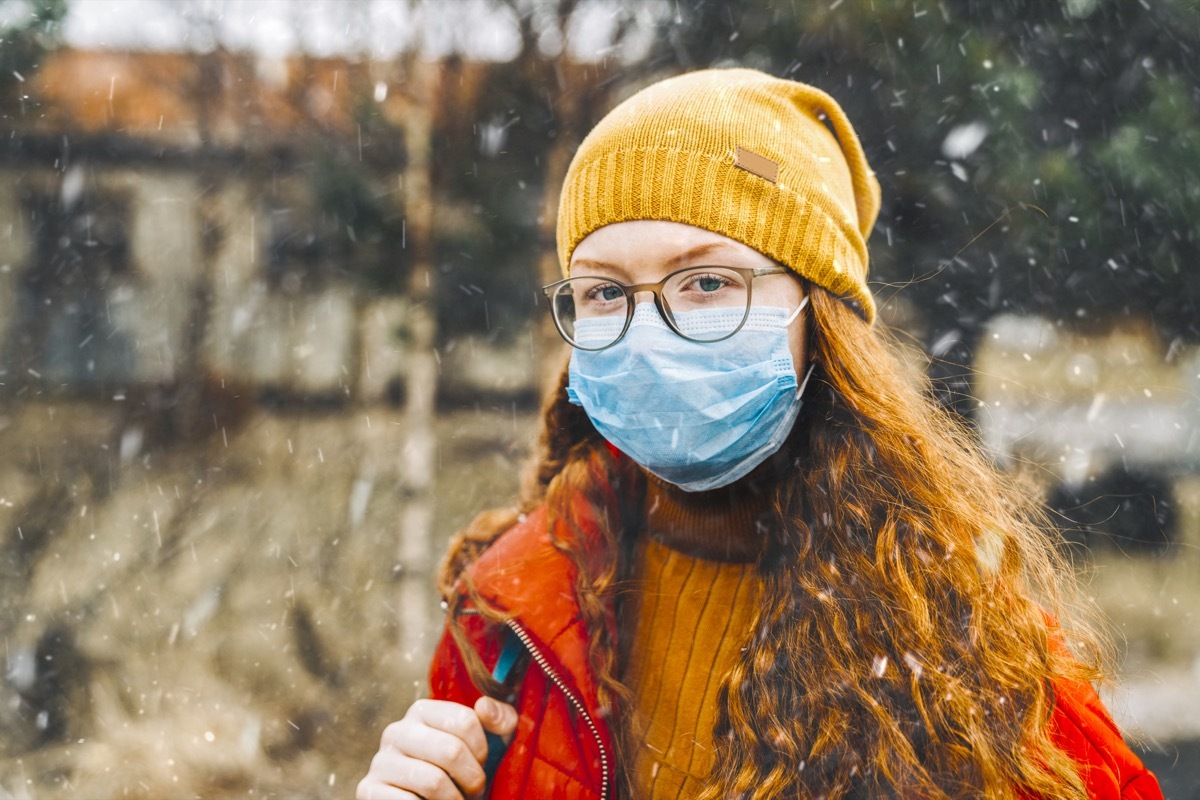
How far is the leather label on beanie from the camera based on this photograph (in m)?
1.74

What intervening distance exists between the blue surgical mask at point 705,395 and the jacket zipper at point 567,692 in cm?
44

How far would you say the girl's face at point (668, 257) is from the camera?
5.56 feet

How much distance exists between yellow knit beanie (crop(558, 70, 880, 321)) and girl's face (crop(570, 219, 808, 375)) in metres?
0.02

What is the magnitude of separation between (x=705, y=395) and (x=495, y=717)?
31.2 inches

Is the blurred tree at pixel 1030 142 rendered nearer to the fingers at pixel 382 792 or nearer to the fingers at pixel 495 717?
the fingers at pixel 495 717

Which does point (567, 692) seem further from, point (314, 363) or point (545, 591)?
point (314, 363)

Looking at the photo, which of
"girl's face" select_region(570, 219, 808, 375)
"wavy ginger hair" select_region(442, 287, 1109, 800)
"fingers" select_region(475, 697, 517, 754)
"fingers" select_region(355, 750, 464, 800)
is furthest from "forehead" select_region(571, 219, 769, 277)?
"fingers" select_region(355, 750, 464, 800)

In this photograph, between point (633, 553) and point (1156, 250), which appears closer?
point (633, 553)

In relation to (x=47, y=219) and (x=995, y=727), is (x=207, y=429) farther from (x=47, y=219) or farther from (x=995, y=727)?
(x=995, y=727)

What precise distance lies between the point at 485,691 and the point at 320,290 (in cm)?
601

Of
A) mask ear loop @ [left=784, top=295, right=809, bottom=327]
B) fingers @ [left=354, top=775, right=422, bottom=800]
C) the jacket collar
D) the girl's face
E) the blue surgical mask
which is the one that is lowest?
fingers @ [left=354, top=775, right=422, bottom=800]

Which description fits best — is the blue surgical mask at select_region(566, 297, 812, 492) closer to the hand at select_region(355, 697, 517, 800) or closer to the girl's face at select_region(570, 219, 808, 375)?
the girl's face at select_region(570, 219, 808, 375)

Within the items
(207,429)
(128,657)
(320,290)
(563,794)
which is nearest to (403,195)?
(320,290)

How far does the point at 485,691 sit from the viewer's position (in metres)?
1.74
